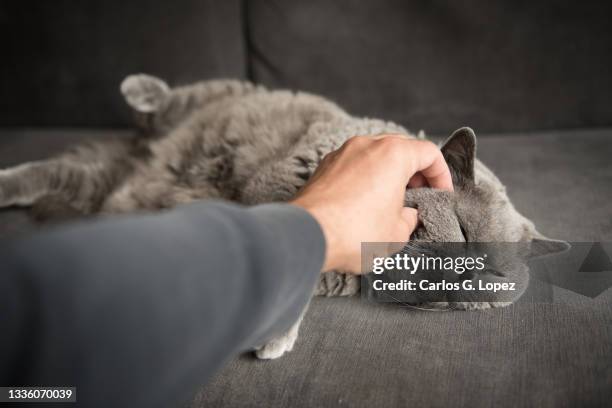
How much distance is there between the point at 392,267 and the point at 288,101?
2.54 feet

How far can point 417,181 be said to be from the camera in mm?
1004

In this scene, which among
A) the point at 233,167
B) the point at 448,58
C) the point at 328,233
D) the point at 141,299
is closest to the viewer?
the point at 141,299

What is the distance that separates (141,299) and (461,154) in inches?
33.2

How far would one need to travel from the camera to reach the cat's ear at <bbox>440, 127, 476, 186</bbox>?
104 centimetres

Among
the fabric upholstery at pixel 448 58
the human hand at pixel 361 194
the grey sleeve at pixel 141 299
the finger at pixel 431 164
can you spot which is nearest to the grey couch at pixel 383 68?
the fabric upholstery at pixel 448 58

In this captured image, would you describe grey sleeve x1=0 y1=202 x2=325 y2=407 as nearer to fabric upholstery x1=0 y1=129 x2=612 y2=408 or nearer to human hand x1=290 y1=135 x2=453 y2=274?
human hand x1=290 y1=135 x2=453 y2=274

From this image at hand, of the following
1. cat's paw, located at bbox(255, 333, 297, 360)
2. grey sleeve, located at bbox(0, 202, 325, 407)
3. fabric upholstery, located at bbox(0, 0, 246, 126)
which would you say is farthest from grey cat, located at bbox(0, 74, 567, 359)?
grey sleeve, located at bbox(0, 202, 325, 407)

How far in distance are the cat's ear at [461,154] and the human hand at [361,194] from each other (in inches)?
6.6

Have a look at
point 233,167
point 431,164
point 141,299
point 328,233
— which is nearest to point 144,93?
point 233,167

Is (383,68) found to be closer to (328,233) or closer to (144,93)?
(144,93)

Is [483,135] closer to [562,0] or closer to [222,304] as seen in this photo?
[562,0]

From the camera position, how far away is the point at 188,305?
0.44 m

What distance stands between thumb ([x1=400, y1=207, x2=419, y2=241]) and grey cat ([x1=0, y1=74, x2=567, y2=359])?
2.3 inches

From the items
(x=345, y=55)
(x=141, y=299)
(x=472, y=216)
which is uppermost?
(x=141, y=299)
